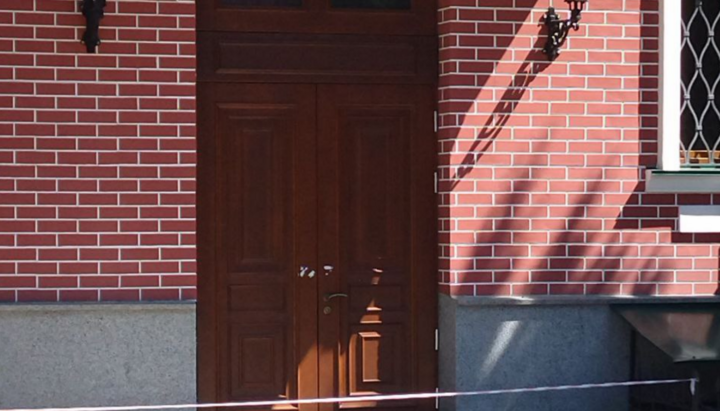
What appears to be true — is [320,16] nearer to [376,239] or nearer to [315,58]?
[315,58]

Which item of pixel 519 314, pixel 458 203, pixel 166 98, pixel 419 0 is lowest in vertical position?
pixel 519 314

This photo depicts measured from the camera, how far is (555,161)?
277 inches

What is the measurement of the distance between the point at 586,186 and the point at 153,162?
277 cm

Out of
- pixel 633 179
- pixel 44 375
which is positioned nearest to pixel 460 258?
pixel 633 179

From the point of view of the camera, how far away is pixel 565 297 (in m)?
7.02

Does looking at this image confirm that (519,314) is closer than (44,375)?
No

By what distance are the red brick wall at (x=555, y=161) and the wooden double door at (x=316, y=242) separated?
0.31 metres

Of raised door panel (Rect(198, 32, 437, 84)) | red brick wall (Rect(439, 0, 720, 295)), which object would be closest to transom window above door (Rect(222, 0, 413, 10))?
raised door panel (Rect(198, 32, 437, 84))

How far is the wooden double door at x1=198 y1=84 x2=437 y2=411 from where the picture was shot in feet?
22.9

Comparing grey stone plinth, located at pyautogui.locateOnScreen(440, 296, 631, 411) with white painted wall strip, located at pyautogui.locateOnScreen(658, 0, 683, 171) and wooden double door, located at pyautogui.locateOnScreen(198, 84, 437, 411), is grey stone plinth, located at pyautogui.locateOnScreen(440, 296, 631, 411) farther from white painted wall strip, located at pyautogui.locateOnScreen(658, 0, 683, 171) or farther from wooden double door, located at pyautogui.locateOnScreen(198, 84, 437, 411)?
white painted wall strip, located at pyautogui.locateOnScreen(658, 0, 683, 171)

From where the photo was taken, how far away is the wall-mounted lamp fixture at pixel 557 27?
22.4 ft

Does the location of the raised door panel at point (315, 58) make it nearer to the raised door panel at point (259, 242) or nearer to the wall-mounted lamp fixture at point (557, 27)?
the raised door panel at point (259, 242)

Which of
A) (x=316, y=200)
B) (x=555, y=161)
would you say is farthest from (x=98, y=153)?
(x=555, y=161)

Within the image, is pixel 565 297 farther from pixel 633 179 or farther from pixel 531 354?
pixel 633 179
